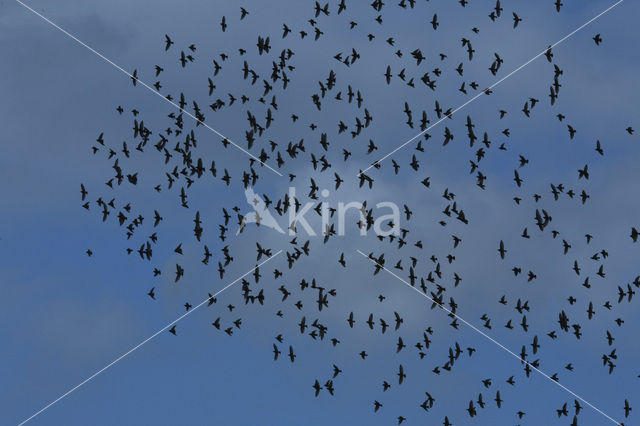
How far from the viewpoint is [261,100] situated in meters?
83.9

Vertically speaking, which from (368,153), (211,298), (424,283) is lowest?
(211,298)

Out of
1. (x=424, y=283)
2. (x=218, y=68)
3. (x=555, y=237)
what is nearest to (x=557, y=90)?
(x=555, y=237)

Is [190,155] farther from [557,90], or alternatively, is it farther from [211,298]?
[557,90]

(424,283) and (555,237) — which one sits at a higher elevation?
(555,237)

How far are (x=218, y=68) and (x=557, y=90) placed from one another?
24.0 m

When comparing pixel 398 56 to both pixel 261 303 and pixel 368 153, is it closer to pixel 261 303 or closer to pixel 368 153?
pixel 368 153

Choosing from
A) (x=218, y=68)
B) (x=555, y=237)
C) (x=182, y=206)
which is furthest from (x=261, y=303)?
(x=555, y=237)

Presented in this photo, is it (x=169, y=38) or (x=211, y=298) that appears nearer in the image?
(x=211, y=298)

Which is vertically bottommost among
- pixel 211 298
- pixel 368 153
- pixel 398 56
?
pixel 211 298

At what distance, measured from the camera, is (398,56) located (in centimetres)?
8269

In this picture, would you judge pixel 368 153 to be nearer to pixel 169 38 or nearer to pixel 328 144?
pixel 328 144

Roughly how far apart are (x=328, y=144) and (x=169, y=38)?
44.6 feet

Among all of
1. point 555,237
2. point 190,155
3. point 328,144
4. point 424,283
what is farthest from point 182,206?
point 555,237

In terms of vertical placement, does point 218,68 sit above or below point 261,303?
above
